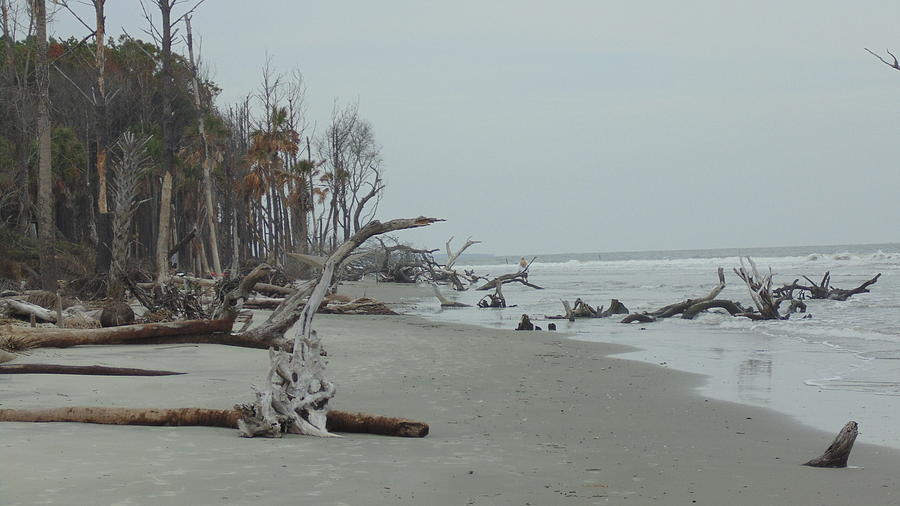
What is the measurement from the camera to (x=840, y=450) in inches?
230

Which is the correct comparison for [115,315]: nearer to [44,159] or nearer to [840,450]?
[44,159]

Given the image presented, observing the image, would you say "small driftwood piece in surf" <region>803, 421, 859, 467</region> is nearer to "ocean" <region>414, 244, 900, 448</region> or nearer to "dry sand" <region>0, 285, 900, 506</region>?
"dry sand" <region>0, 285, 900, 506</region>

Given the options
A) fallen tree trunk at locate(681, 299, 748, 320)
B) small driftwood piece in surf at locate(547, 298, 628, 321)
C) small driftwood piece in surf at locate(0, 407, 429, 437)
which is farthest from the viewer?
small driftwood piece in surf at locate(547, 298, 628, 321)

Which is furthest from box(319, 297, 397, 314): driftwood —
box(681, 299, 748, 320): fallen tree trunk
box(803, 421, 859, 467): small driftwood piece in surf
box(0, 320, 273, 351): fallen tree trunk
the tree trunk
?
box(803, 421, 859, 467): small driftwood piece in surf

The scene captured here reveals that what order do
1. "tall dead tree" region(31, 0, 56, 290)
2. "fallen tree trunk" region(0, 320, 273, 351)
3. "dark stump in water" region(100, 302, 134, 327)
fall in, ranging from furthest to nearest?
"tall dead tree" region(31, 0, 56, 290) → "dark stump in water" region(100, 302, 134, 327) → "fallen tree trunk" region(0, 320, 273, 351)

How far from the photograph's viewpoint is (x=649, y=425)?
7.58 meters

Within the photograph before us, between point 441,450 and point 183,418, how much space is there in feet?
6.15

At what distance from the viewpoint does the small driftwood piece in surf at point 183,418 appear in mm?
6145

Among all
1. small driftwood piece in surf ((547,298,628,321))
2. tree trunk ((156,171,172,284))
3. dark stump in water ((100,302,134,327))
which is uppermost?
tree trunk ((156,171,172,284))

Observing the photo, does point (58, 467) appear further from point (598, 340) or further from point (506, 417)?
point (598, 340)

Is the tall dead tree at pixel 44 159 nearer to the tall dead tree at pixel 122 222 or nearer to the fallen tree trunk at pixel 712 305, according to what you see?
the tall dead tree at pixel 122 222

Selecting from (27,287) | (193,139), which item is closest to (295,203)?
(193,139)

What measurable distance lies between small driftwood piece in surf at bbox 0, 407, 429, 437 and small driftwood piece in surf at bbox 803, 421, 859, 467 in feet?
8.92

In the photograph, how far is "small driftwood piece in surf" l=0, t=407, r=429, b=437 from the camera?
6145mm
